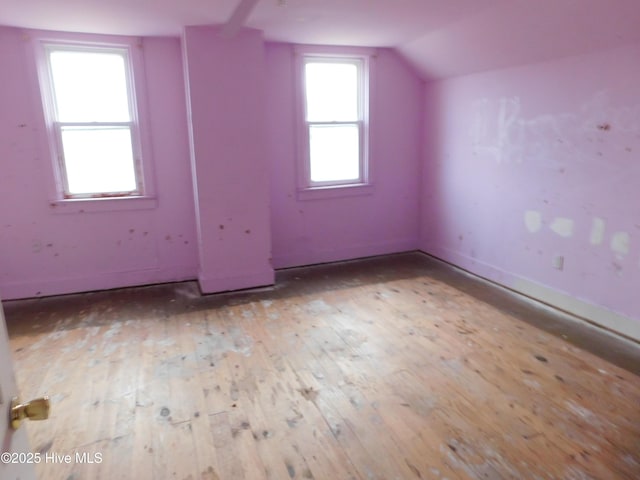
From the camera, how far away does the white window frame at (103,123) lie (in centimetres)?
349

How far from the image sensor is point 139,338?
2998mm

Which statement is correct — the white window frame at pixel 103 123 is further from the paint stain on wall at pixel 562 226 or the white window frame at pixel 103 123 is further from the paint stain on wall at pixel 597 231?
the paint stain on wall at pixel 597 231

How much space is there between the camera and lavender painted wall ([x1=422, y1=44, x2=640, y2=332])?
280 centimetres

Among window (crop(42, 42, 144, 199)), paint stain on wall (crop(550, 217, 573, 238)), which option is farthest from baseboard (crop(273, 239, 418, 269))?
paint stain on wall (crop(550, 217, 573, 238))

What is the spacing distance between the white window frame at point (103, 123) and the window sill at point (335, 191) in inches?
59.2

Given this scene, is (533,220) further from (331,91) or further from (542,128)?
(331,91)

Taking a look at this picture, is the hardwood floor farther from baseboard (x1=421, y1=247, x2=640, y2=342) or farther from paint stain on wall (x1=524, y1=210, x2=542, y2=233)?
paint stain on wall (x1=524, y1=210, x2=542, y2=233)

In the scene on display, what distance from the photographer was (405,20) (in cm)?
332

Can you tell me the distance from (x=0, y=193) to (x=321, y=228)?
292 cm

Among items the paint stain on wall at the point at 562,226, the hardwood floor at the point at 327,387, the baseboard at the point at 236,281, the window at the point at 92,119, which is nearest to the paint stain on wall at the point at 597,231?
the paint stain on wall at the point at 562,226

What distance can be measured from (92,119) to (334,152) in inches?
91.7

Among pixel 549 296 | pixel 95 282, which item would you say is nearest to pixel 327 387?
pixel 549 296

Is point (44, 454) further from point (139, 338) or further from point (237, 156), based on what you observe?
point (237, 156)

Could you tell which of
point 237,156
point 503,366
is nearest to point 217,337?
point 237,156
